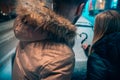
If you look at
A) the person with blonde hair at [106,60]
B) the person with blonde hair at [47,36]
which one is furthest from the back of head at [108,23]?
the person with blonde hair at [47,36]

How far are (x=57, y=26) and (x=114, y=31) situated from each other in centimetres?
99

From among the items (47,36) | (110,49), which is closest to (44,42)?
(47,36)

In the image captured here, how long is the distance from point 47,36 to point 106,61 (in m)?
0.82

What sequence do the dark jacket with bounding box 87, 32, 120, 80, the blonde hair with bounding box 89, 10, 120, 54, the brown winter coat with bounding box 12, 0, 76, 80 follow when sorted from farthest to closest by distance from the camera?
the blonde hair with bounding box 89, 10, 120, 54, the dark jacket with bounding box 87, 32, 120, 80, the brown winter coat with bounding box 12, 0, 76, 80

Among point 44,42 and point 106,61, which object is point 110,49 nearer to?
point 106,61

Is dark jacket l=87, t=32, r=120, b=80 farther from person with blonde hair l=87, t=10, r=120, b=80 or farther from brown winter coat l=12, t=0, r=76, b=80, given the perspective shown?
brown winter coat l=12, t=0, r=76, b=80

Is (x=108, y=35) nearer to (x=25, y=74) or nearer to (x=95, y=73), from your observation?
(x=95, y=73)

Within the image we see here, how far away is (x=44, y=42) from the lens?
43.1 inches

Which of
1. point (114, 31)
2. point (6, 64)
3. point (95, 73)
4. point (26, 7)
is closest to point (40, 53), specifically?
point (26, 7)

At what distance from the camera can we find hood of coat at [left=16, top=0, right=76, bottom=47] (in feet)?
3.48

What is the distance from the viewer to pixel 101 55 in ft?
5.75

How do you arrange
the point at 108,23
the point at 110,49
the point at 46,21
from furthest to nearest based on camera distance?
1. the point at 108,23
2. the point at 110,49
3. the point at 46,21

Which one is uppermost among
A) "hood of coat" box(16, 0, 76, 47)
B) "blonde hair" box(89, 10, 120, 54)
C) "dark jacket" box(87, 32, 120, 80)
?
"hood of coat" box(16, 0, 76, 47)

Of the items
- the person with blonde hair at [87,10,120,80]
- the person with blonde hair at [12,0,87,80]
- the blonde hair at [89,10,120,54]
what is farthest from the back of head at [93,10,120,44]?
the person with blonde hair at [12,0,87,80]
